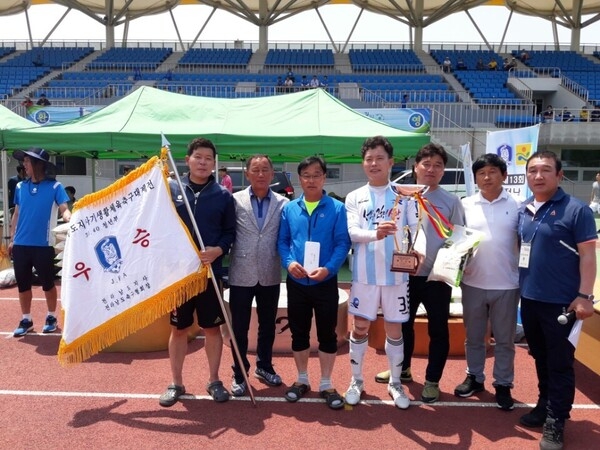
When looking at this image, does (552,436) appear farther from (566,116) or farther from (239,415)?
(566,116)

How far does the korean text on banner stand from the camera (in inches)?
142

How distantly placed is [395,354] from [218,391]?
136 cm

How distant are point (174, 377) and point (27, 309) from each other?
2.43 m

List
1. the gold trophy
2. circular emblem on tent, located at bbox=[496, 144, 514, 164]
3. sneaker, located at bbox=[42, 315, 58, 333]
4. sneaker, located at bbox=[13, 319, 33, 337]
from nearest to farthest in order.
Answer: the gold trophy, sneaker, located at bbox=[13, 319, 33, 337], sneaker, located at bbox=[42, 315, 58, 333], circular emblem on tent, located at bbox=[496, 144, 514, 164]

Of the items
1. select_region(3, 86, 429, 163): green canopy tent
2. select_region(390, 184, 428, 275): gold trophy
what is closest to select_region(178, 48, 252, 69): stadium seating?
select_region(3, 86, 429, 163): green canopy tent

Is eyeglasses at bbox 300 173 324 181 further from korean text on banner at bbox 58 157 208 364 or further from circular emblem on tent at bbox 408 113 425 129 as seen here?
circular emblem on tent at bbox 408 113 425 129

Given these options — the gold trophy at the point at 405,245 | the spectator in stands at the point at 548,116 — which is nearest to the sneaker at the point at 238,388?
the gold trophy at the point at 405,245

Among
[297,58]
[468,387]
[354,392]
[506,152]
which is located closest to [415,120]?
[506,152]

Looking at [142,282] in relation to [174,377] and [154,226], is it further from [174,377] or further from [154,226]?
[174,377]

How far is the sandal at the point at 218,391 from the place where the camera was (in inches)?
148

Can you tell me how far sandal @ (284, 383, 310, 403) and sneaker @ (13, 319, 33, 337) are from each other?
10.1 feet

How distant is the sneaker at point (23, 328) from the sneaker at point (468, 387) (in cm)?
429

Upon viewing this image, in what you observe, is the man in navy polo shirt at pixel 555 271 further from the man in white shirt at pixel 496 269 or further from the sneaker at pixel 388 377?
the sneaker at pixel 388 377

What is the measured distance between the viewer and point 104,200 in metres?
3.66
